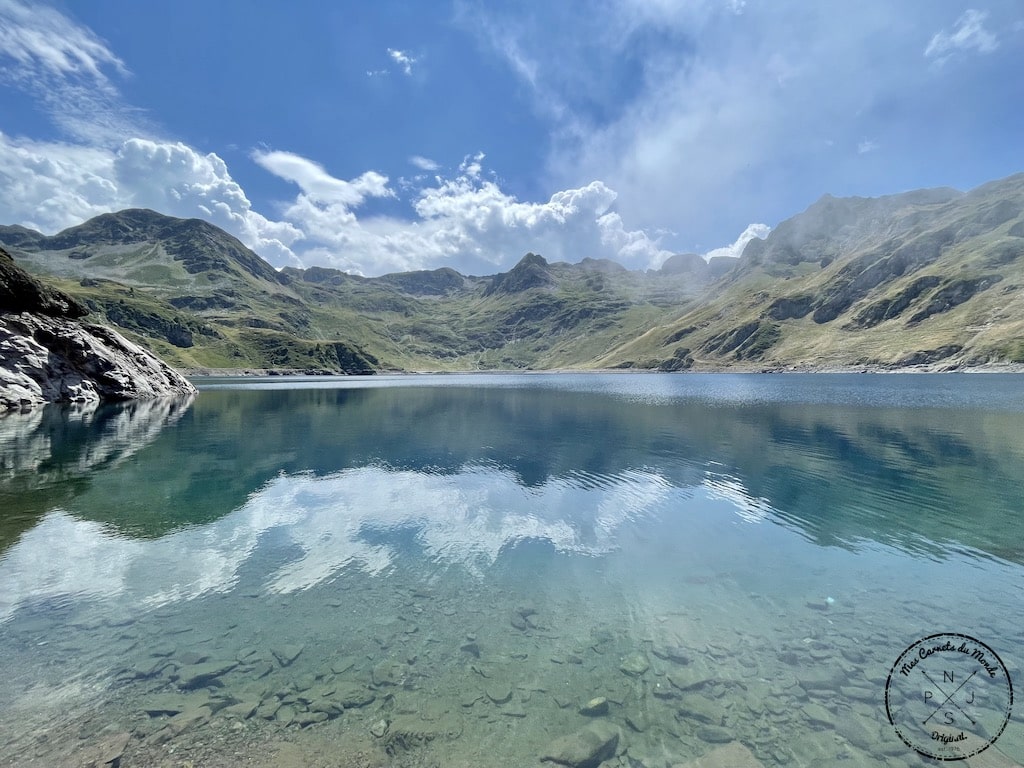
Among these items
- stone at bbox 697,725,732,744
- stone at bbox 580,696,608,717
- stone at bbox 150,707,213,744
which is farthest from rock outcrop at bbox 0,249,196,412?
stone at bbox 697,725,732,744

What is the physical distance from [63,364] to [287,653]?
118 metres

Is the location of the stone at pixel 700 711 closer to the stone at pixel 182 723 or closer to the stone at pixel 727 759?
the stone at pixel 727 759

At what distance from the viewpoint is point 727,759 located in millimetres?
11812

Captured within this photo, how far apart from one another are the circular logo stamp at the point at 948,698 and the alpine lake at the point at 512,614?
8 cm

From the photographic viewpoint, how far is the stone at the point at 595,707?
13.5m

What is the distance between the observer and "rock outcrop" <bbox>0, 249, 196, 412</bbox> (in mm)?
81375

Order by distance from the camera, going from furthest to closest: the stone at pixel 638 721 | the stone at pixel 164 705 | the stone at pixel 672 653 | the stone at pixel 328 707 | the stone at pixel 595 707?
the stone at pixel 672 653 → the stone at pixel 595 707 → the stone at pixel 328 707 → the stone at pixel 164 705 → the stone at pixel 638 721

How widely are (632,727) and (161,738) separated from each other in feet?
41.8

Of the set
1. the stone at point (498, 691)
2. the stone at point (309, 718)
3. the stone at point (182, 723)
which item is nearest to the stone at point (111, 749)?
the stone at point (182, 723)

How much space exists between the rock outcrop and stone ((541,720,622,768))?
113m

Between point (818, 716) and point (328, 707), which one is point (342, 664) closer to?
point (328, 707)

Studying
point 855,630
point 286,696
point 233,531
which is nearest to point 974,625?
point 855,630

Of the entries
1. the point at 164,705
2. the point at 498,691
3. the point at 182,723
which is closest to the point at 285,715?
the point at 182,723

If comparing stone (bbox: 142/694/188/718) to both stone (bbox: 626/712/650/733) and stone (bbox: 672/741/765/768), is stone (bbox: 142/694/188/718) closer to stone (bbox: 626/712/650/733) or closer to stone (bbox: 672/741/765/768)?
stone (bbox: 626/712/650/733)
